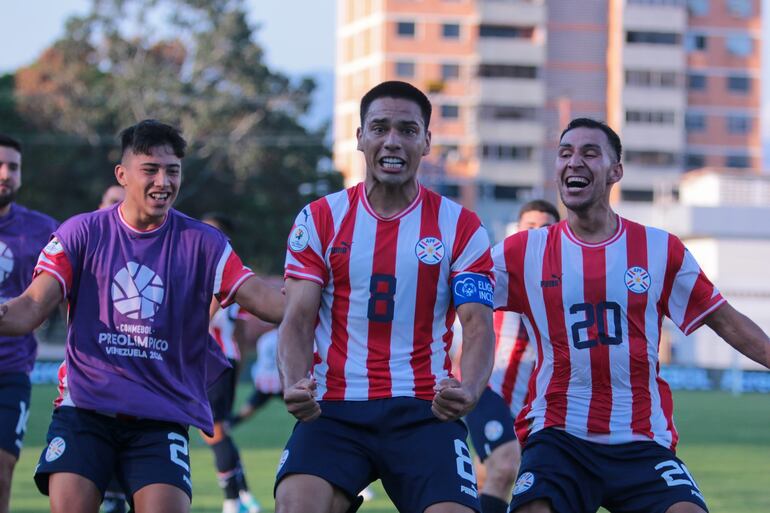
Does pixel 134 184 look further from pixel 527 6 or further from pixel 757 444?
pixel 527 6

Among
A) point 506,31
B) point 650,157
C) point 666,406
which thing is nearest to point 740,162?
point 650,157

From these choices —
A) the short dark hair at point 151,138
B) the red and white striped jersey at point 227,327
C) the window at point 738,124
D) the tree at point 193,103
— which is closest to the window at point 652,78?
the window at point 738,124

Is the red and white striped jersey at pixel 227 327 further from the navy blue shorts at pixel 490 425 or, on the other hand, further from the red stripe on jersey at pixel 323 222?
the red stripe on jersey at pixel 323 222

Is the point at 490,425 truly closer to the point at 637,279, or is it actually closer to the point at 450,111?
the point at 637,279

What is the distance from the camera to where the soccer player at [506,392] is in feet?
31.7

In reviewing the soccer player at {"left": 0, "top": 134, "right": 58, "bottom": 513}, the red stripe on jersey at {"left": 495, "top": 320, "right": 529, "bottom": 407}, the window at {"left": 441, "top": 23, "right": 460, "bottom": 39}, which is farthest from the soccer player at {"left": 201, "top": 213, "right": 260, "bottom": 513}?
the window at {"left": 441, "top": 23, "right": 460, "bottom": 39}

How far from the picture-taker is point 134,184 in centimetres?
704

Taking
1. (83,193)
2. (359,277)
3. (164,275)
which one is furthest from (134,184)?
(83,193)

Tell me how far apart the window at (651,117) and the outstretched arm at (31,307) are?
3104 inches

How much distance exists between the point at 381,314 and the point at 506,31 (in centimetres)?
7912

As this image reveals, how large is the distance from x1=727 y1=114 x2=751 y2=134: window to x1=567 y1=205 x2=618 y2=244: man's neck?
82.0 m

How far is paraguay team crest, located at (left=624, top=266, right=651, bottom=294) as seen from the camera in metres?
6.82

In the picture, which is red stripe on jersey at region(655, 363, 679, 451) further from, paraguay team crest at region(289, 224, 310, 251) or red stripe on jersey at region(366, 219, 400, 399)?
paraguay team crest at region(289, 224, 310, 251)

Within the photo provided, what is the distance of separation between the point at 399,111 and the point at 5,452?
153 inches
